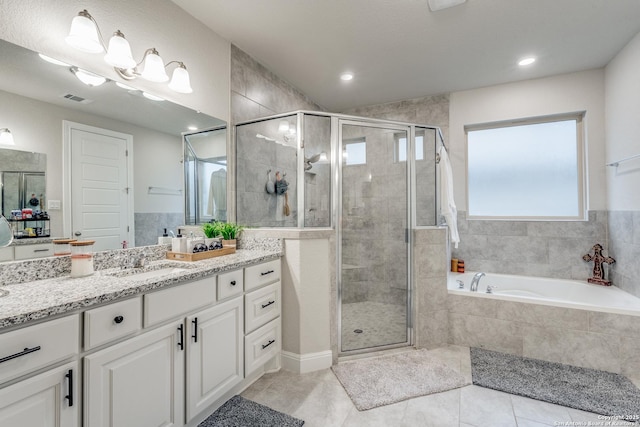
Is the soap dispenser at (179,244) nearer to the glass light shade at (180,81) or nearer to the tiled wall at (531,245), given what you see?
the glass light shade at (180,81)

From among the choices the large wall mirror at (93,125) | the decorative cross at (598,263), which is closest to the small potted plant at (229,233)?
the large wall mirror at (93,125)

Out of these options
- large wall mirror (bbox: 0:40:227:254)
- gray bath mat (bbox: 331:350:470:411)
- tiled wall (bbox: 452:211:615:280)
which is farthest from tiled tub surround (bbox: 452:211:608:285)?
large wall mirror (bbox: 0:40:227:254)

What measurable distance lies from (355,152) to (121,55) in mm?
1741

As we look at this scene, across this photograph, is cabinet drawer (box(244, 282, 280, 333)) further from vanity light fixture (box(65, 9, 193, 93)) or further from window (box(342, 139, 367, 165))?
vanity light fixture (box(65, 9, 193, 93))

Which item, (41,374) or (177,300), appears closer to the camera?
(41,374)

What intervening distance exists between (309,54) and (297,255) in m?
1.84

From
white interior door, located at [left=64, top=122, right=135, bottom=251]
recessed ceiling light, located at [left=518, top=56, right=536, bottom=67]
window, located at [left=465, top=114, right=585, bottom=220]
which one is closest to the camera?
white interior door, located at [left=64, top=122, right=135, bottom=251]

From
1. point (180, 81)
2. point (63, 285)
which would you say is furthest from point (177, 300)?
point (180, 81)

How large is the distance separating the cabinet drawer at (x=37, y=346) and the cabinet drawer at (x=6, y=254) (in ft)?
2.06

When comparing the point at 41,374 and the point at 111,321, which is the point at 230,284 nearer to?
the point at 111,321

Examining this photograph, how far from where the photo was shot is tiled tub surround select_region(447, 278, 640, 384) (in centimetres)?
209

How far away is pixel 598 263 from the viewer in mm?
2826

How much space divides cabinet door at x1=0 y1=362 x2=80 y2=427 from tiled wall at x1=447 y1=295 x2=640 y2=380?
2.60 metres

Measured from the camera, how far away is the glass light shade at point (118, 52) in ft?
5.16
